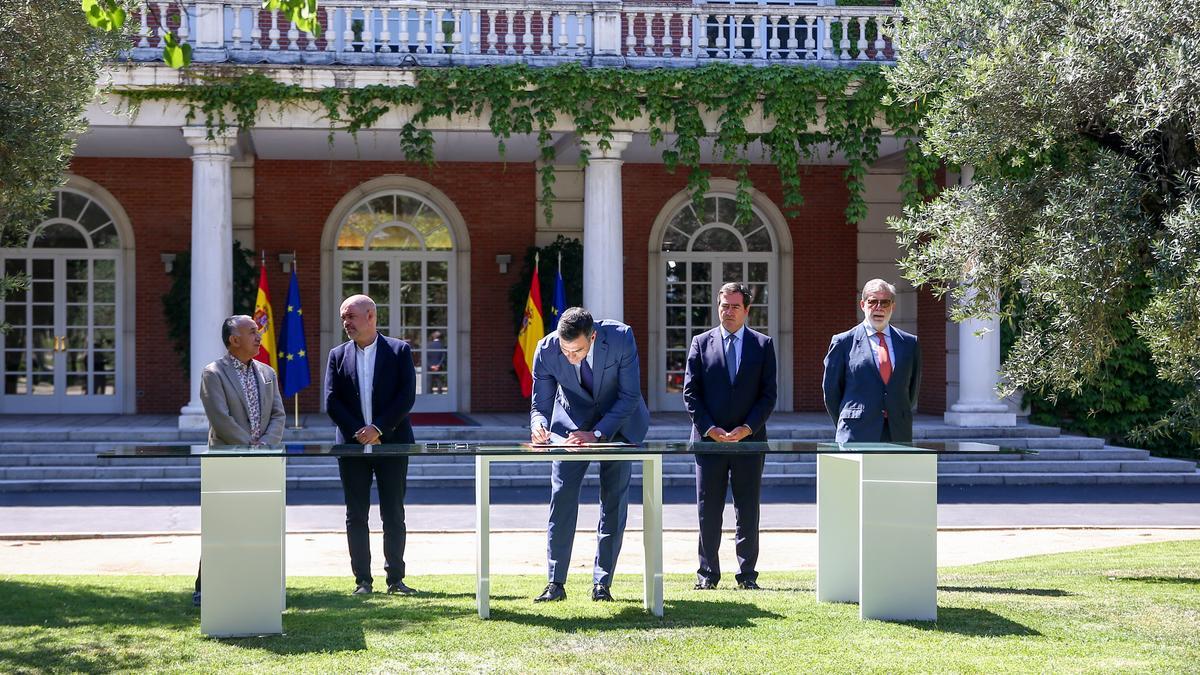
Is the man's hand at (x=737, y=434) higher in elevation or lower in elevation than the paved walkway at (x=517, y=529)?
higher

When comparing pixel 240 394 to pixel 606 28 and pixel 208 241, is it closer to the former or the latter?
pixel 208 241

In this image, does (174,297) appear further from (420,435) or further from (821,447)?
(821,447)

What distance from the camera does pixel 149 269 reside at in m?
18.5

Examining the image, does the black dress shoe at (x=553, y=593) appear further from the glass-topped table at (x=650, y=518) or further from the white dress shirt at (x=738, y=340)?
the white dress shirt at (x=738, y=340)

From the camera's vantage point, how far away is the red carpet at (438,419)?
16766 millimetres

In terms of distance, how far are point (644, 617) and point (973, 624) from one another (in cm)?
144

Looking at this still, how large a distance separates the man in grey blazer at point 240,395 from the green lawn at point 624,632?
0.86 m

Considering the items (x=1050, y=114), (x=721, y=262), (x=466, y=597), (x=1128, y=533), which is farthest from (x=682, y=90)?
(x=466, y=597)

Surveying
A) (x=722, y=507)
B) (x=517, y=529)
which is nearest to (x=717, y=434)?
(x=722, y=507)

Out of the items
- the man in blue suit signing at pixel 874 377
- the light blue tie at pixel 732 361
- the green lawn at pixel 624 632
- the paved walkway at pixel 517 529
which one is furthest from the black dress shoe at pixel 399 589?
the man in blue suit signing at pixel 874 377

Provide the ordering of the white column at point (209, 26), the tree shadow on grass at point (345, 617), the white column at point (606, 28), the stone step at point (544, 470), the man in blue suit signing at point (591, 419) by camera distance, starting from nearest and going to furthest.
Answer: the tree shadow on grass at point (345, 617)
the man in blue suit signing at point (591, 419)
the stone step at point (544, 470)
the white column at point (209, 26)
the white column at point (606, 28)

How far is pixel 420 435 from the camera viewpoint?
15.4 meters

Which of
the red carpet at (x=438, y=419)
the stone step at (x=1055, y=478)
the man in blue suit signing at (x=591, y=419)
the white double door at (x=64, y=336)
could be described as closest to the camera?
the man in blue suit signing at (x=591, y=419)

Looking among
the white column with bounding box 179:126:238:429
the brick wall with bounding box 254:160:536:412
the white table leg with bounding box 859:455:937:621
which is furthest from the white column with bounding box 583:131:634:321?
the white table leg with bounding box 859:455:937:621
